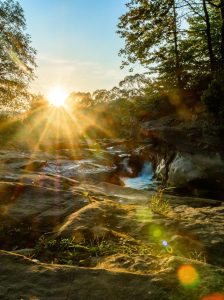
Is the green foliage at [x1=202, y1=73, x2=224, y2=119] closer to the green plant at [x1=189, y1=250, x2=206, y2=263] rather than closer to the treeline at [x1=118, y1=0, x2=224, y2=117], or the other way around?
the treeline at [x1=118, y1=0, x2=224, y2=117]

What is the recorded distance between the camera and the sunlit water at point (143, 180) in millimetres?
15261

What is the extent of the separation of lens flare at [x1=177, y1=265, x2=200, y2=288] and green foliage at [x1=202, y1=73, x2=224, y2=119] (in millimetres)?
10259

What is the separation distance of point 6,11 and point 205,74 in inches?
724

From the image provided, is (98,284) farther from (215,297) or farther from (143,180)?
(143,180)

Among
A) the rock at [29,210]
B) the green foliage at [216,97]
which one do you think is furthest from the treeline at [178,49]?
the rock at [29,210]

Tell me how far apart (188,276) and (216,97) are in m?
10.8

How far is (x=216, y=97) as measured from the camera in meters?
12.5

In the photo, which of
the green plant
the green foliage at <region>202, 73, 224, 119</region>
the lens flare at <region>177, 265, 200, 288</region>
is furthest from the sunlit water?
the lens flare at <region>177, 265, 200, 288</region>

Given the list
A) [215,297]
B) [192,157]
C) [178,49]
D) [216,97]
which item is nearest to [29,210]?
[215,297]

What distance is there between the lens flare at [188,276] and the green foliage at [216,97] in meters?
10.3

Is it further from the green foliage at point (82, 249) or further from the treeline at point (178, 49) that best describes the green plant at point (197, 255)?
the treeline at point (178, 49)

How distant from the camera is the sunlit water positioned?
50.1 ft

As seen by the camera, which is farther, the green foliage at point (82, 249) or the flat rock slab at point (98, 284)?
the green foliage at point (82, 249)

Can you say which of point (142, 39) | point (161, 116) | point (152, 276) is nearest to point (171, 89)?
point (161, 116)
